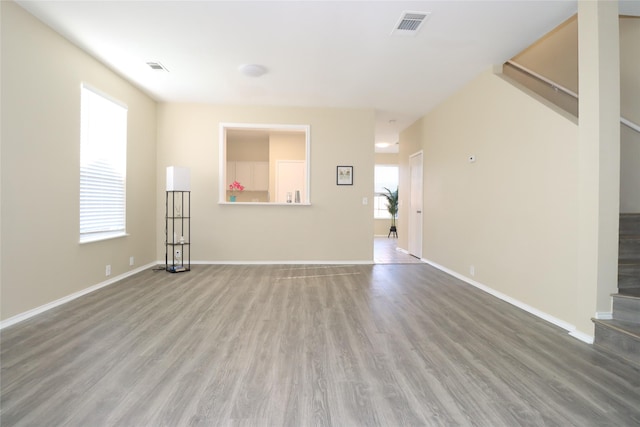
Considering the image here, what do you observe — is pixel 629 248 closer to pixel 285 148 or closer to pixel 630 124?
pixel 630 124

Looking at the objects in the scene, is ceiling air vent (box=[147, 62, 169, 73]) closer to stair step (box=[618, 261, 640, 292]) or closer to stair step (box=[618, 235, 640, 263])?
stair step (box=[618, 261, 640, 292])

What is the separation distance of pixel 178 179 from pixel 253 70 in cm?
209

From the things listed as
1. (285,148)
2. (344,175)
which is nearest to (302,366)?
(344,175)

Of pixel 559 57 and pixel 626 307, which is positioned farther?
pixel 559 57

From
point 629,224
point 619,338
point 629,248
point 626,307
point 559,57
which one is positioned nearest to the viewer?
point 619,338

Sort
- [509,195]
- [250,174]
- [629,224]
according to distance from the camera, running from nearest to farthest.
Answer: [629,224]
[509,195]
[250,174]

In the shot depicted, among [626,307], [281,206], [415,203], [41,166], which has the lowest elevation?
[626,307]

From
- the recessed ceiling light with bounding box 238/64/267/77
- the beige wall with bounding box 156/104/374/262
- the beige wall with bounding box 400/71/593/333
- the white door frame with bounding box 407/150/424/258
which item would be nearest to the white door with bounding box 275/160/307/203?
the beige wall with bounding box 156/104/374/262

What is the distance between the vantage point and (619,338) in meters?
2.17

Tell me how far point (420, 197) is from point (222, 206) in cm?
388

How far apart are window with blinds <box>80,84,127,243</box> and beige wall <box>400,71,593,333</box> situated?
16.3 feet

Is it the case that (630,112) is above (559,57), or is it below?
below

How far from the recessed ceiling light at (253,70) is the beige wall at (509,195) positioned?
2914 mm

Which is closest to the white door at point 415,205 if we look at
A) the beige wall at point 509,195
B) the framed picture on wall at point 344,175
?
the beige wall at point 509,195
